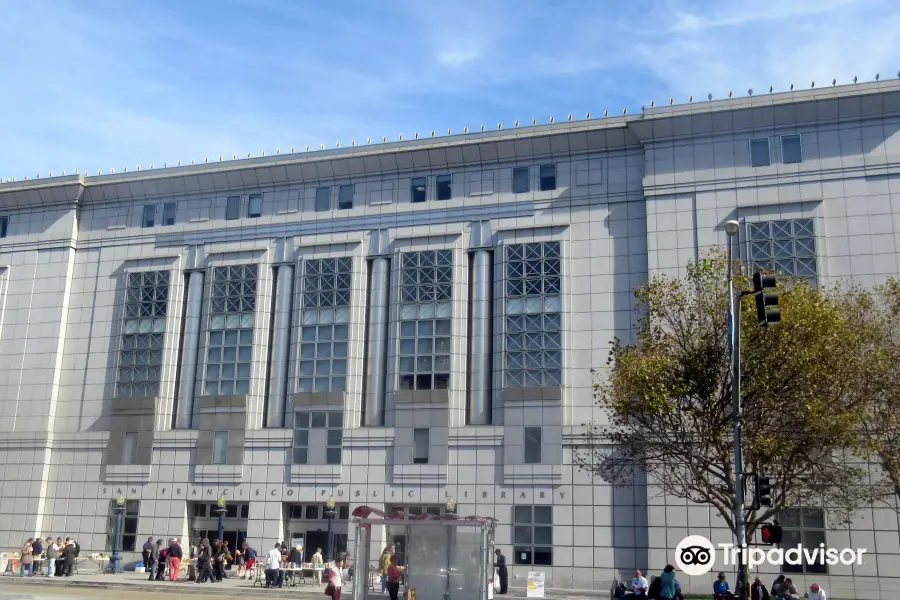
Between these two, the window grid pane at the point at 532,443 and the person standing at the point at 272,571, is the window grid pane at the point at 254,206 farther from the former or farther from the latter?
the person standing at the point at 272,571

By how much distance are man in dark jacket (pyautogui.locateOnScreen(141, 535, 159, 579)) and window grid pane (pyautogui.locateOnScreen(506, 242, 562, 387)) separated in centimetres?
2056

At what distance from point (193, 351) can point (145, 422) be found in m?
4.99

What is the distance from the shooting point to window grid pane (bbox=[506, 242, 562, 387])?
48.7 metres

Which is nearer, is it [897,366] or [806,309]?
[806,309]

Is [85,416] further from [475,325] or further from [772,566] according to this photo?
[772,566]

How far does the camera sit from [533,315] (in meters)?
49.4

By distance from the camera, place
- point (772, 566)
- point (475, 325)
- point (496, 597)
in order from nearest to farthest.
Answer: point (496, 597), point (772, 566), point (475, 325)

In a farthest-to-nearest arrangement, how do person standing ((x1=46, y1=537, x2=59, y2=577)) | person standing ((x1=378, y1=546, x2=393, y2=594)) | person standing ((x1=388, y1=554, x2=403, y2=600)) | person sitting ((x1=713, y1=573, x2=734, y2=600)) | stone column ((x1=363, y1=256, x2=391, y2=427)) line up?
stone column ((x1=363, y1=256, x2=391, y2=427)) < person standing ((x1=46, y1=537, x2=59, y2=577)) < person standing ((x1=378, y1=546, x2=393, y2=594)) < person sitting ((x1=713, y1=573, x2=734, y2=600)) < person standing ((x1=388, y1=554, x2=403, y2=600))

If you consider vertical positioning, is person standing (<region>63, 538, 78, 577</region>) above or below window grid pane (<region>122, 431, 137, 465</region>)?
below

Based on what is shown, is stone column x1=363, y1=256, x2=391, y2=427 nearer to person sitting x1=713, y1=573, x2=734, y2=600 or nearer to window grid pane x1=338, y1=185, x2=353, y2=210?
window grid pane x1=338, y1=185, x2=353, y2=210

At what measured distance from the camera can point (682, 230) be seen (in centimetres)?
4775

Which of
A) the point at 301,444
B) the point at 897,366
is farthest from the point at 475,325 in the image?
the point at 897,366

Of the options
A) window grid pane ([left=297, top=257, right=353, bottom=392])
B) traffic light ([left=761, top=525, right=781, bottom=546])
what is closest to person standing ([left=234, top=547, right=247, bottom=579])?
window grid pane ([left=297, top=257, right=353, bottom=392])

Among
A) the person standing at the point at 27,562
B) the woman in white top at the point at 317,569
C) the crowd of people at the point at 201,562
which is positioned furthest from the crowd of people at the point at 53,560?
the woman in white top at the point at 317,569
